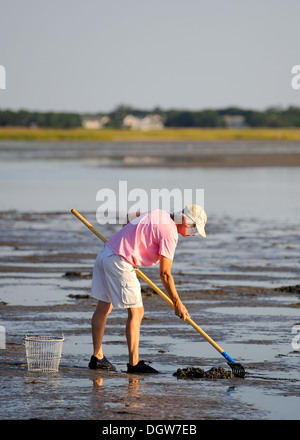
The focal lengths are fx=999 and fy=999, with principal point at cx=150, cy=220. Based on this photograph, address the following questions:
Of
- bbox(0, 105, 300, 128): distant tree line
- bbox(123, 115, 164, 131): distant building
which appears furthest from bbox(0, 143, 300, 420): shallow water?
bbox(123, 115, 164, 131): distant building

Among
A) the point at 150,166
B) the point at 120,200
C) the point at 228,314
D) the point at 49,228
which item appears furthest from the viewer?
the point at 150,166

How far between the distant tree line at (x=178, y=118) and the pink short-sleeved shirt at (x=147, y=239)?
155826 millimetres

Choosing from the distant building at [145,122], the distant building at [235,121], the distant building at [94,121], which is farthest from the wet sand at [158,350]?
the distant building at [235,121]

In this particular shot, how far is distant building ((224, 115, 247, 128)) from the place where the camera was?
18975 cm

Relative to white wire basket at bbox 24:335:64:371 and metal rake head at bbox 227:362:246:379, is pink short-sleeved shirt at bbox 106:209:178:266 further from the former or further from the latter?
metal rake head at bbox 227:362:246:379

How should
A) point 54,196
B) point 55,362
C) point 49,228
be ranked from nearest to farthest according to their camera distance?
point 55,362 → point 49,228 → point 54,196

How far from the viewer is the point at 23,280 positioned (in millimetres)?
13438

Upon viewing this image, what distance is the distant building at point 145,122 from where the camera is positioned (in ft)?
618

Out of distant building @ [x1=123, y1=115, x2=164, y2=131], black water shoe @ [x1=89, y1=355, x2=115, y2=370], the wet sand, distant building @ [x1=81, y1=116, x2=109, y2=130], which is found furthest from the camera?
distant building @ [x1=123, y1=115, x2=164, y2=131]

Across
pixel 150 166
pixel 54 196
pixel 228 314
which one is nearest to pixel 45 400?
pixel 228 314

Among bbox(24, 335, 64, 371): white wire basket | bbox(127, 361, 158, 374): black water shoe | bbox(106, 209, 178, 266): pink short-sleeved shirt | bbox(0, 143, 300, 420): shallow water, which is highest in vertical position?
bbox(106, 209, 178, 266): pink short-sleeved shirt

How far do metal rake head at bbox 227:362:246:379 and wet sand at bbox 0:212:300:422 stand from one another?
47 mm
